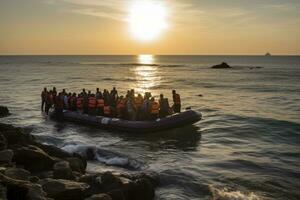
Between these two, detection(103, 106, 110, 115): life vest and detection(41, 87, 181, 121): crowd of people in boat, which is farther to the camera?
detection(103, 106, 110, 115): life vest

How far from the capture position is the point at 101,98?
21.1 metres

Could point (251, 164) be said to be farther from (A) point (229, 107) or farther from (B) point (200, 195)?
(A) point (229, 107)

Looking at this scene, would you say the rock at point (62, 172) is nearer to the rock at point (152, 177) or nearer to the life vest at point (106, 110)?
the rock at point (152, 177)

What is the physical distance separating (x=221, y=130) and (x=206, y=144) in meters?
3.57

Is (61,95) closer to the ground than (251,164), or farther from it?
farther from it

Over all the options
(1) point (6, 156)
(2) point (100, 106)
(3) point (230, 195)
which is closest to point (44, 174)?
(1) point (6, 156)

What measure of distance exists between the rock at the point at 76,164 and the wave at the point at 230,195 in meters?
4.10

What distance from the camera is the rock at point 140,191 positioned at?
982 centimetres

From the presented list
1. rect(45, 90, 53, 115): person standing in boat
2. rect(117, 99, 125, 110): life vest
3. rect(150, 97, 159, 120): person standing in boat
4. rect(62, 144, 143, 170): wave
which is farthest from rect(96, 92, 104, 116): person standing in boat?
rect(45, 90, 53, 115): person standing in boat

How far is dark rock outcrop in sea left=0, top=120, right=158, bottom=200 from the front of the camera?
26.3ft

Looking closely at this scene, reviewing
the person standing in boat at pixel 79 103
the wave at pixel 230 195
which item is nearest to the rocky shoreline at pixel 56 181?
the wave at pixel 230 195

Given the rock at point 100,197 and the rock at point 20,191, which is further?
the rock at point 100,197

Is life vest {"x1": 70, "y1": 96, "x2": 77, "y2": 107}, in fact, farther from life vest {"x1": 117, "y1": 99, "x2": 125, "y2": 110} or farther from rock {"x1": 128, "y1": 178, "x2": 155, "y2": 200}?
rock {"x1": 128, "y1": 178, "x2": 155, "y2": 200}

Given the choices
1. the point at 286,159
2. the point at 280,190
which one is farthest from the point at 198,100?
the point at 280,190
